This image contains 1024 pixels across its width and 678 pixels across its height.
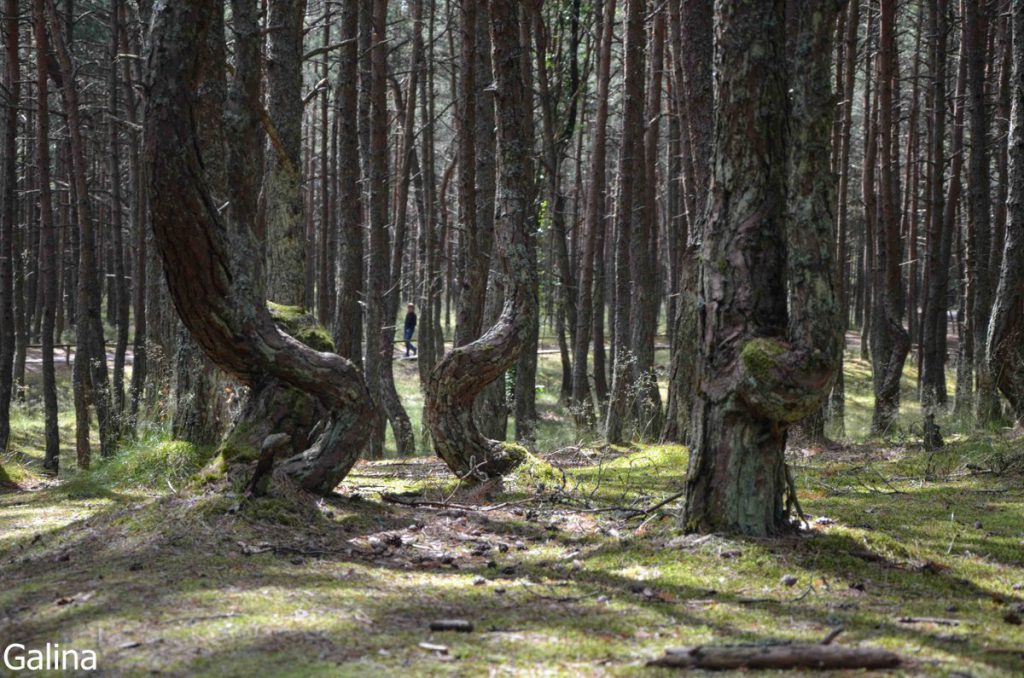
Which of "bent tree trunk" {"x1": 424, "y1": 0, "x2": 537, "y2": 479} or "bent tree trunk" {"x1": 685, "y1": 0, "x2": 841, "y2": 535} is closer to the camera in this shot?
"bent tree trunk" {"x1": 685, "y1": 0, "x2": 841, "y2": 535}

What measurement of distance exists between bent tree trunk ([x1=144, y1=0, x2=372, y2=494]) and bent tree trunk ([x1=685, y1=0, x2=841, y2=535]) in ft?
9.38

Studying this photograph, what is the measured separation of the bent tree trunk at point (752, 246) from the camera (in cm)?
564

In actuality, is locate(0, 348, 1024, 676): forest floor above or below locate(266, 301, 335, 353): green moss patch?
below

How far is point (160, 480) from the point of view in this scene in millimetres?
9383

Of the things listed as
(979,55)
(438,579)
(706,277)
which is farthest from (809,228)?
(979,55)

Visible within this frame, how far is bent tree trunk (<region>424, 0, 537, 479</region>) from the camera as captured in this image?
28.1 ft

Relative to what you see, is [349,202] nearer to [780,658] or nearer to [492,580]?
[492,580]

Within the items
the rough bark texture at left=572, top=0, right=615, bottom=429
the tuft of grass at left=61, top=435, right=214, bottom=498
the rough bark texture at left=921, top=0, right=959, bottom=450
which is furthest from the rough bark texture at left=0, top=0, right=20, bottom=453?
the rough bark texture at left=921, top=0, right=959, bottom=450

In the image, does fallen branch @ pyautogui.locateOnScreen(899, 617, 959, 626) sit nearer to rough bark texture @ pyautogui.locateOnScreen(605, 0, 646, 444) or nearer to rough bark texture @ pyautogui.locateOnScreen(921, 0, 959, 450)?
rough bark texture @ pyautogui.locateOnScreen(605, 0, 646, 444)

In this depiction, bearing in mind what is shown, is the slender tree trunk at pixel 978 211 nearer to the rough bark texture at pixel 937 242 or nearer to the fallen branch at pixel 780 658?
the rough bark texture at pixel 937 242

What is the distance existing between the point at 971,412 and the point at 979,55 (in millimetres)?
5669

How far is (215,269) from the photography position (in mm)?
6734

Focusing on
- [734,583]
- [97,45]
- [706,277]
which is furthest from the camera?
[97,45]

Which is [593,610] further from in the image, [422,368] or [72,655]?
[422,368]
